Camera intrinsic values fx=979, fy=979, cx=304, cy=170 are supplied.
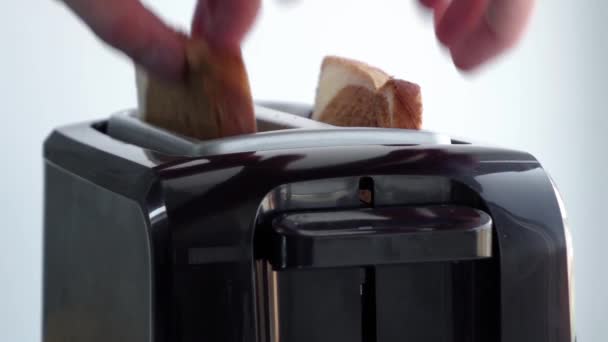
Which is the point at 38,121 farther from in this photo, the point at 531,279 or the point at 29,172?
the point at 531,279

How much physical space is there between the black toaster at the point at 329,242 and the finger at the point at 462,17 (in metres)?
0.07

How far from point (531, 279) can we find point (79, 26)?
689mm

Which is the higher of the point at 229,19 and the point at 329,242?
the point at 229,19

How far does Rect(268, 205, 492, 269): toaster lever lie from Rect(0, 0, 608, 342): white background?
0.38 metres

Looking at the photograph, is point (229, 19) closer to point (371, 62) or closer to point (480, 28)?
point (480, 28)

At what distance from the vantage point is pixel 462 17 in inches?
21.0

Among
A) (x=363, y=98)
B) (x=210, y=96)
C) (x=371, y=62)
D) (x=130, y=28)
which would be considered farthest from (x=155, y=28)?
(x=371, y=62)

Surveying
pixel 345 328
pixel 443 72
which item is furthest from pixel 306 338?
pixel 443 72

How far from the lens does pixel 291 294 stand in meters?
0.54

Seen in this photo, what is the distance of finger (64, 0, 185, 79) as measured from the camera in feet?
1.47

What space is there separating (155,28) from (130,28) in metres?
0.02

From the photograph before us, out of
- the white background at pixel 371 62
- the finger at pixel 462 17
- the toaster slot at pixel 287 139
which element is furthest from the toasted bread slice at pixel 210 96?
the white background at pixel 371 62

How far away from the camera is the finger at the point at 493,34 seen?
521 mm

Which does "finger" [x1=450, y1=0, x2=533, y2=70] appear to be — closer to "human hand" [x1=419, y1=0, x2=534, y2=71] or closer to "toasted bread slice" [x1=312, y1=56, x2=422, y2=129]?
"human hand" [x1=419, y1=0, x2=534, y2=71]
